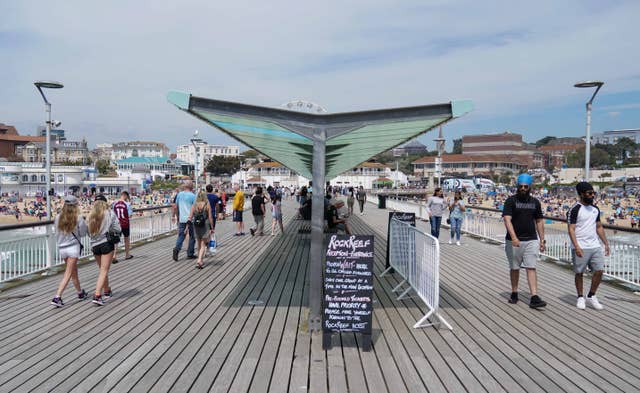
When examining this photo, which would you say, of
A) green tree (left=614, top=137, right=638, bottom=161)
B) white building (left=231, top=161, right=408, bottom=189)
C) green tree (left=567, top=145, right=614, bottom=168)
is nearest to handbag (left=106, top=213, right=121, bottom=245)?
white building (left=231, top=161, right=408, bottom=189)

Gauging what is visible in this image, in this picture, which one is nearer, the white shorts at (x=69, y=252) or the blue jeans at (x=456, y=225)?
the white shorts at (x=69, y=252)

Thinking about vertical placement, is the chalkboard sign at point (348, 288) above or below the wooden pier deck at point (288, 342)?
above

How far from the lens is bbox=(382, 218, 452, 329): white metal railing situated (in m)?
4.78

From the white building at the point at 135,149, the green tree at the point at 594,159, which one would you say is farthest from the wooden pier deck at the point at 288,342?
the white building at the point at 135,149

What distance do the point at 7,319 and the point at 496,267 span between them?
806 cm

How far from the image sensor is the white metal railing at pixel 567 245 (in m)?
6.91

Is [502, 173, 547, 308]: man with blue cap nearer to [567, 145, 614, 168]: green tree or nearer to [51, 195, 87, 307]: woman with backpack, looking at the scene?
[51, 195, 87, 307]: woman with backpack

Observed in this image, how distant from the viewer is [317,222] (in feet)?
16.1

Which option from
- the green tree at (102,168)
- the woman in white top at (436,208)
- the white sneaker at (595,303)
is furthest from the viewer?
the green tree at (102,168)

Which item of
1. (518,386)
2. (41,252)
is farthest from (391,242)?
(41,252)

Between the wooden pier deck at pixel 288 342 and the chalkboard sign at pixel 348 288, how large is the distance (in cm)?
26

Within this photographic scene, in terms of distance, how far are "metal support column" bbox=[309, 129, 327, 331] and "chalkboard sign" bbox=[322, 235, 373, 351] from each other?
0.47 meters

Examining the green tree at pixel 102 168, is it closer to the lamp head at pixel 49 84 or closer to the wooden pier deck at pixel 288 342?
the lamp head at pixel 49 84

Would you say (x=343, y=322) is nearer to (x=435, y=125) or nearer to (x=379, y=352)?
(x=379, y=352)
